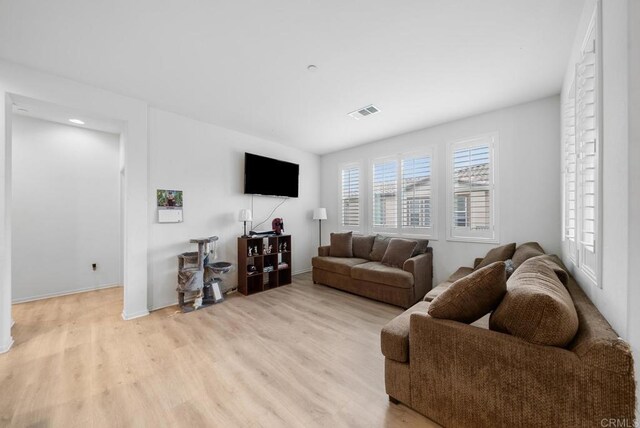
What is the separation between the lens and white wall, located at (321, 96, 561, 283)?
2.94m

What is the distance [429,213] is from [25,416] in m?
4.68

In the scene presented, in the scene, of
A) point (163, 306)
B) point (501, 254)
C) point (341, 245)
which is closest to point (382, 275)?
point (341, 245)

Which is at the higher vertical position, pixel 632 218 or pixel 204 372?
pixel 632 218

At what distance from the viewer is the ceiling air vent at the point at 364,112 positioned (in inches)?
128

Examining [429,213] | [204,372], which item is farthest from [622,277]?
[429,213]

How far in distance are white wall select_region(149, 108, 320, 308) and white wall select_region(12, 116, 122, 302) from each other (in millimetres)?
1650

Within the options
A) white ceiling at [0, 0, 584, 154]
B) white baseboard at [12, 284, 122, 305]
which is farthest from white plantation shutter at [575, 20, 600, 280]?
white baseboard at [12, 284, 122, 305]

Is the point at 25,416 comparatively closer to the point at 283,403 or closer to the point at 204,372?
the point at 204,372

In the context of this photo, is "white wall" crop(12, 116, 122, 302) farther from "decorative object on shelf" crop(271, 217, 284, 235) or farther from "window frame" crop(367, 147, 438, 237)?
"window frame" crop(367, 147, 438, 237)

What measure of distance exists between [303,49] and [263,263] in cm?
323

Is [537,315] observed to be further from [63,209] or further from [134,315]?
[63,209]

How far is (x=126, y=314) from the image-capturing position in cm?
291

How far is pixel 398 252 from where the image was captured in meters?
3.76

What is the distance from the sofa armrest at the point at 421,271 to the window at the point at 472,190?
0.55 m
